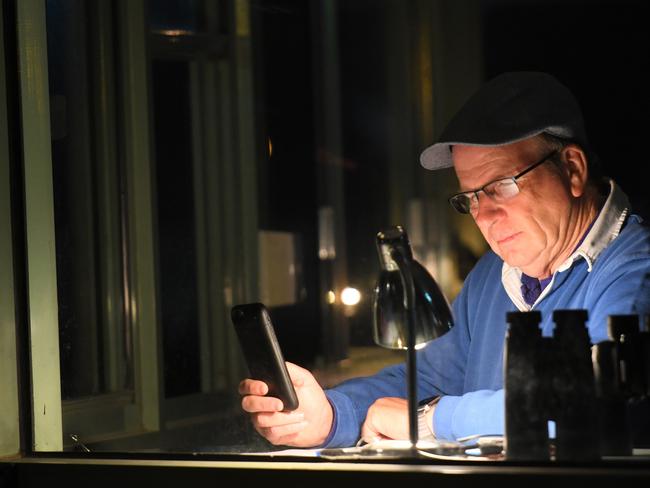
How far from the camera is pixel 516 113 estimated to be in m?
1.58

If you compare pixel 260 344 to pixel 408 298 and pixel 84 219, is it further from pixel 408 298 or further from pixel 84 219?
pixel 84 219

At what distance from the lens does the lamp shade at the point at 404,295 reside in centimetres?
135

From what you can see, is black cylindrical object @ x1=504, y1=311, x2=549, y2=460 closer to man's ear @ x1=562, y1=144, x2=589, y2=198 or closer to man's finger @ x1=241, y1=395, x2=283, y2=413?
man's ear @ x1=562, y1=144, x2=589, y2=198

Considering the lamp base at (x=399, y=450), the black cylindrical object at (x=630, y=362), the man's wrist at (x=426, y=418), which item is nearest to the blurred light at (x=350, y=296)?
the man's wrist at (x=426, y=418)

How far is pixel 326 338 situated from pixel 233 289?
16.0 inches

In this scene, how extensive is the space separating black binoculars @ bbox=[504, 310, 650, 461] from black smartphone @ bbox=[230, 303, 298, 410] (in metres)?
0.42

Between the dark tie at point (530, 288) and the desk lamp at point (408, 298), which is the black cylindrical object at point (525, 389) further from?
the dark tie at point (530, 288)

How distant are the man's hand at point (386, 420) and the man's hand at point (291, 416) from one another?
0.23 feet

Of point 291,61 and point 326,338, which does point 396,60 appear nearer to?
point 291,61

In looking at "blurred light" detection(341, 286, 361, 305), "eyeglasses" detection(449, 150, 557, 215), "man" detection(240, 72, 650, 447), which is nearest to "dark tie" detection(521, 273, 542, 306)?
"man" detection(240, 72, 650, 447)

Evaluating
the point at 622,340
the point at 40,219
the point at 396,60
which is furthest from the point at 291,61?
the point at 622,340

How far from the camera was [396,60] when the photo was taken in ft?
10.5

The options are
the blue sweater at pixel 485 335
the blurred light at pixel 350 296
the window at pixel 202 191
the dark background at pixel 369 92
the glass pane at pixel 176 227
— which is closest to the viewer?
the blue sweater at pixel 485 335

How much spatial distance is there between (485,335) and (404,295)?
33 centimetres
